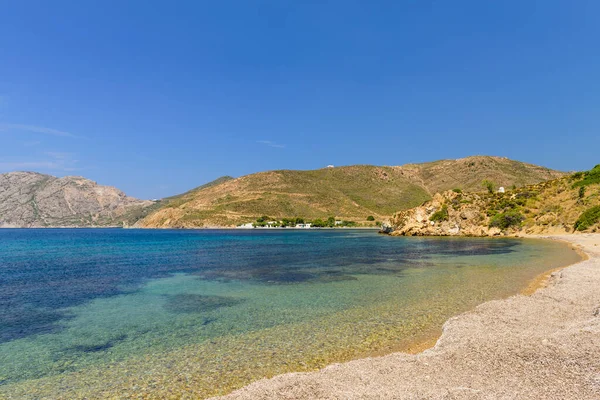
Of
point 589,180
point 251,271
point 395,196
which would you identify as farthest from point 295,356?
point 395,196

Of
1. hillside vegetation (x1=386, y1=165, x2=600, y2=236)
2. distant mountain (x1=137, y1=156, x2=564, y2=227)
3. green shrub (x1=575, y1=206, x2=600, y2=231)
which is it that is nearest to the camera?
green shrub (x1=575, y1=206, x2=600, y2=231)

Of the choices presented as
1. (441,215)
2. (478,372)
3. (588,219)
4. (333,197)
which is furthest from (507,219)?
(333,197)

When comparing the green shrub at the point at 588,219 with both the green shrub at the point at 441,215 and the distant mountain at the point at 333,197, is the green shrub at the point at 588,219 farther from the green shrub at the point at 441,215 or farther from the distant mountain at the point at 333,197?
the distant mountain at the point at 333,197

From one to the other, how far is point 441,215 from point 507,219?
16.6 meters

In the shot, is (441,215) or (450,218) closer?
(450,218)

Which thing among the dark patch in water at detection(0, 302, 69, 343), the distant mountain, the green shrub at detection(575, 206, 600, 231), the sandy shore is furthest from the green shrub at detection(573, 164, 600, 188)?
the dark patch in water at detection(0, 302, 69, 343)

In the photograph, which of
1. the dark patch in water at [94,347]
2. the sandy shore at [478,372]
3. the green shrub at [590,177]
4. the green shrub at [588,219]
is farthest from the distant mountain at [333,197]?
the sandy shore at [478,372]

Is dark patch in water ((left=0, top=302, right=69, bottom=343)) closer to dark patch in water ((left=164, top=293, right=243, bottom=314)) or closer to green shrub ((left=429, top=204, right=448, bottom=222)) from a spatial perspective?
dark patch in water ((left=164, top=293, right=243, bottom=314))

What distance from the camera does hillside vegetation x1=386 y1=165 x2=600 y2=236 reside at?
7562cm

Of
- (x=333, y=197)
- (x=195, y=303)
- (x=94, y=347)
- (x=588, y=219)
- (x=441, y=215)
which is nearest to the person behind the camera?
(x=94, y=347)

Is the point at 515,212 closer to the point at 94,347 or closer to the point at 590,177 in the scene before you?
the point at 590,177

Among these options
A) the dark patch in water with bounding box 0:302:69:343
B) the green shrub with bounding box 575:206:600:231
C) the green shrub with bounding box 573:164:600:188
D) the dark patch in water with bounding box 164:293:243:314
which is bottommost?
the dark patch in water with bounding box 0:302:69:343

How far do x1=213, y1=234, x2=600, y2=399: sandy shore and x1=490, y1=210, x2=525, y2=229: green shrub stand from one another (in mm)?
85183

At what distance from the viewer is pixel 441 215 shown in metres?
99.4
